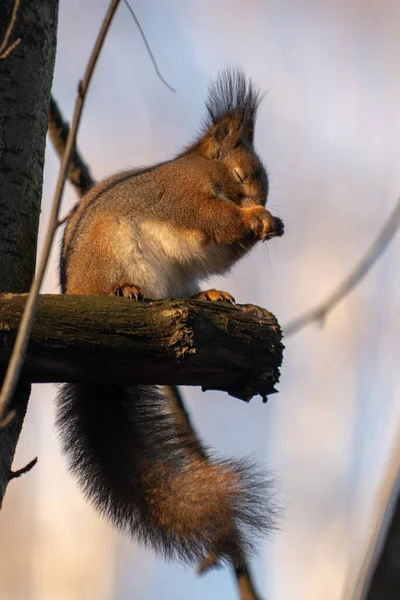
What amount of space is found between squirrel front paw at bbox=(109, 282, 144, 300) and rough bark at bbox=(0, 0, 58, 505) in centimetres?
25

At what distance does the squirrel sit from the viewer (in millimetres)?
2092

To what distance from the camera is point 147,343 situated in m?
1.90

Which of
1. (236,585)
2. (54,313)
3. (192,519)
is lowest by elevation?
(236,585)

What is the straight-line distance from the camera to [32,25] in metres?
2.64

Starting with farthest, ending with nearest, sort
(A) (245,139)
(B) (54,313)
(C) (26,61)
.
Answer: (A) (245,139), (C) (26,61), (B) (54,313)

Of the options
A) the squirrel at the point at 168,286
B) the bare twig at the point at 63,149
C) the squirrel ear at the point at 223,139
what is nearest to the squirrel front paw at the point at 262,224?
the squirrel at the point at 168,286

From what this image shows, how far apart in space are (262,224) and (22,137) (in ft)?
2.65

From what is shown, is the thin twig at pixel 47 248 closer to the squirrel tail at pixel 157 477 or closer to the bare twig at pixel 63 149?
the squirrel tail at pixel 157 477

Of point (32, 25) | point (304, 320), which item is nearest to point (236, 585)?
point (304, 320)

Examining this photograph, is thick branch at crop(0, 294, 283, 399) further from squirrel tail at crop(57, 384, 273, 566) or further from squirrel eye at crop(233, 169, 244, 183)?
squirrel eye at crop(233, 169, 244, 183)

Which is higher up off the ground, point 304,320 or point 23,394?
point 304,320

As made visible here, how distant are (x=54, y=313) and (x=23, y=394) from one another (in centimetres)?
29

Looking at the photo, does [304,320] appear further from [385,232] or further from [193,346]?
[385,232]

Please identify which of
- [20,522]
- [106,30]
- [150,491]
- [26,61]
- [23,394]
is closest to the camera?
[106,30]
